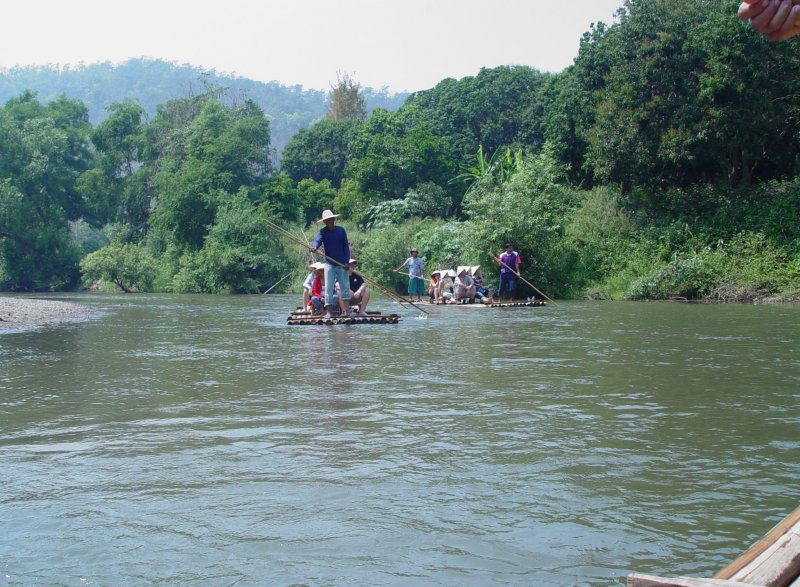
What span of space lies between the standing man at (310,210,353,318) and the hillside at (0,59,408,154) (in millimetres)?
137363

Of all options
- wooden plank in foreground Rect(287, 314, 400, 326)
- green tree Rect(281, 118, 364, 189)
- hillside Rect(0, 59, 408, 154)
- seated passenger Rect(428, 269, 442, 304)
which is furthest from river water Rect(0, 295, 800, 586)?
hillside Rect(0, 59, 408, 154)

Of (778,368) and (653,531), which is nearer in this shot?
(653,531)

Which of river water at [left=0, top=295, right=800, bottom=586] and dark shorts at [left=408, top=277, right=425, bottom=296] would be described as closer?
river water at [left=0, top=295, right=800, bottom=586]

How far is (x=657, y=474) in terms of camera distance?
14.8 ft

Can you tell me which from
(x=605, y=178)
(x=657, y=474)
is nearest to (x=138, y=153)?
(x=605, y=178)

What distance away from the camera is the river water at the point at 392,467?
338 centimetres

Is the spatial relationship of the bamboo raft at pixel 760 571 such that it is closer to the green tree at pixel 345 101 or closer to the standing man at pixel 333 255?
the standing man at pixel 333 255

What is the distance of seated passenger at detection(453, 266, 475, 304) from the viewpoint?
22.2 metres

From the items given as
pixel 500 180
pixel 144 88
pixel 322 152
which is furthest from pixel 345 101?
pixel 144 88

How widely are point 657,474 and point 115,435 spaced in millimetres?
3371

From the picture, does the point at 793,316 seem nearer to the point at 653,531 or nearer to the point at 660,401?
A: the point at 660,401

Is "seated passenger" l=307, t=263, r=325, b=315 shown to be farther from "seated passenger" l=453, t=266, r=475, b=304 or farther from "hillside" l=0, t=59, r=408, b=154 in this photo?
"hillside" l=0, t=59, r=408, b=154

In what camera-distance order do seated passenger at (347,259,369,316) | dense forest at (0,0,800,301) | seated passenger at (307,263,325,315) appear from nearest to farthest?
seated passenger at (307,263,325,315)
seated passenger at (347,259,369,316)
dense forest at (0,0,800,301)

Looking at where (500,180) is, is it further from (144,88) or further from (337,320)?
(144,88)
